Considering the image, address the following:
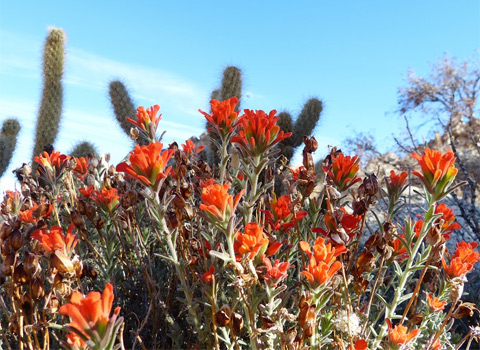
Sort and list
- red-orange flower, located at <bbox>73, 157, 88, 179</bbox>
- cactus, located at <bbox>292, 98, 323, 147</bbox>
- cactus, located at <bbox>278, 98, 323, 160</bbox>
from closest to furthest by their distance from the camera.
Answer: red-orange flower, located at <bbox>73, 157, 88, 179</bbox> < cactus, located at <bbox>278, 98, 323, 160</bbox> < cactus, located at <bbox>292, 98, 323, 147</bbox>

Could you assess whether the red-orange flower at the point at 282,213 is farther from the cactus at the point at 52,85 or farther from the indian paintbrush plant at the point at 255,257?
the cactus at the point at 52,85

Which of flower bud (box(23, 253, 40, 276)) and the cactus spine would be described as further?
the cactus spine

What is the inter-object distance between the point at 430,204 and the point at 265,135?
1.65 ft

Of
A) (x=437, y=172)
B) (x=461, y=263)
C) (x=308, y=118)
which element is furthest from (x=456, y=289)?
(x=308, y=118)

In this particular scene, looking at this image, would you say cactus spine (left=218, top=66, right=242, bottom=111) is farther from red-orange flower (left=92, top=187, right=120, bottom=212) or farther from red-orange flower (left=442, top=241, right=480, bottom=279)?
red-orange flower (left=442, top=241, right=480, bottom=279)

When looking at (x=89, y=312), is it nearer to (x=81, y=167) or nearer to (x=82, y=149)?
(x=81, y=167)

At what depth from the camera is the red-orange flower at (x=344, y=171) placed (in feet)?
4.86

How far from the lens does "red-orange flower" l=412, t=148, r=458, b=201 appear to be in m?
1.16

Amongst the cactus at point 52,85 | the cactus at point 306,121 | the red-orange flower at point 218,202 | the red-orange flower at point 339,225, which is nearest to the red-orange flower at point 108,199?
the red-orange flower at point 218,202

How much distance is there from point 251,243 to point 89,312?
1.56ft

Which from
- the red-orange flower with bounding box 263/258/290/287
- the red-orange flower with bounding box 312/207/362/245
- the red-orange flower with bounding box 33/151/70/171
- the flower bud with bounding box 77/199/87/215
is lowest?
the red-orange flower with bounding box 263/258/290/287

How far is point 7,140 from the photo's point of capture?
7.66 metres

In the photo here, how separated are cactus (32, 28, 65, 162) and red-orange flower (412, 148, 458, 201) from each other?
7559 mm

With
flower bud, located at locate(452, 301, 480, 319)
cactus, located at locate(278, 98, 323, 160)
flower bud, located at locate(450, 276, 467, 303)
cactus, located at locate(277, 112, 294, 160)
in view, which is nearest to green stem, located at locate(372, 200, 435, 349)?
flower bud, located at locate(450, 276, 467, 303)
